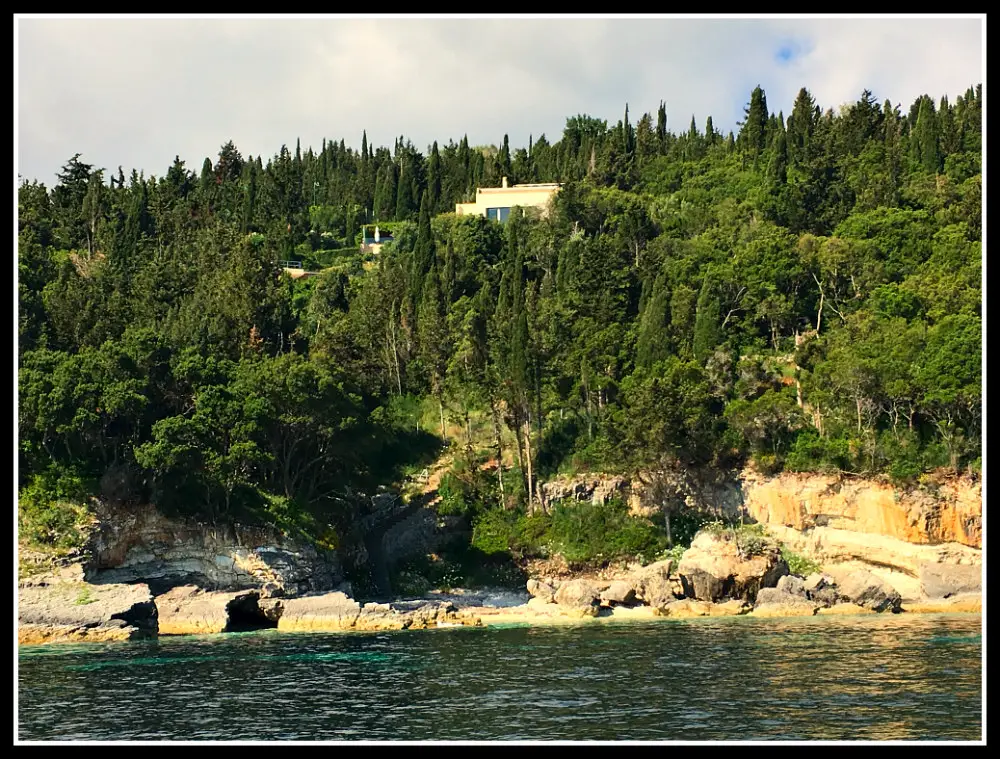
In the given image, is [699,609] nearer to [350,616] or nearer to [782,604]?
[782,604]

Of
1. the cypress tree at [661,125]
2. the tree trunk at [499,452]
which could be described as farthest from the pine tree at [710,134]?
the tree trunk at [499,452]

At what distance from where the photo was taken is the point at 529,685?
31.3 m

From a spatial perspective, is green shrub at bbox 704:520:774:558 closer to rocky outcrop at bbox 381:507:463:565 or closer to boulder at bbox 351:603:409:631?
rocky outcrop at bbox 381:507:463:565

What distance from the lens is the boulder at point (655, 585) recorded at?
48156 mm

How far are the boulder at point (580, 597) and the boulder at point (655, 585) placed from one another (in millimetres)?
1699

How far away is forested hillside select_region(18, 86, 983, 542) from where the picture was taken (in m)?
50.7

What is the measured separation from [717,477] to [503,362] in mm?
10939

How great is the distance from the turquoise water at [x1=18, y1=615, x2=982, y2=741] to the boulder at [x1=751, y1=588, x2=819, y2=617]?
3.81 m

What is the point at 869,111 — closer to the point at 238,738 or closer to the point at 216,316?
the point at 216,316

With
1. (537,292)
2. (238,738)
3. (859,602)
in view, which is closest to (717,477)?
(859,602)

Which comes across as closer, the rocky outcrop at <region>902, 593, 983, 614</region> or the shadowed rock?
the rocky outcrop at <region>902, 593, 983, 614</region>

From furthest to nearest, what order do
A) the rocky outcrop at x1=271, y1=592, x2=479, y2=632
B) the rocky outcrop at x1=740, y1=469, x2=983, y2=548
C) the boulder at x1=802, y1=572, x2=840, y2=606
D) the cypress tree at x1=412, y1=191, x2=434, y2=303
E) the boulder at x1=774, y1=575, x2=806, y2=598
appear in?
the cypress tree at x1=412, y1=191, x2=434, y2=303, the rocky outcrop at x1=740, y1=469, x2=983, y2=548, the boulder at x1=774, y1=575, x2=806, y2=598, the boulder at x1=802, y1=572, x2=840, y2=606, the rocky outcrop at x1=271, y1=592, x2=479, y2=632

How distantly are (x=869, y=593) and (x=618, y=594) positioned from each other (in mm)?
9327

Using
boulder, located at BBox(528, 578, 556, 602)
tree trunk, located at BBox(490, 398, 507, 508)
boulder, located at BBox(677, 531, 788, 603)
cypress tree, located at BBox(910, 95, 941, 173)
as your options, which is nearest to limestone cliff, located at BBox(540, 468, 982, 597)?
tree trunk, located at BBox(490, 398, 507, 508)
